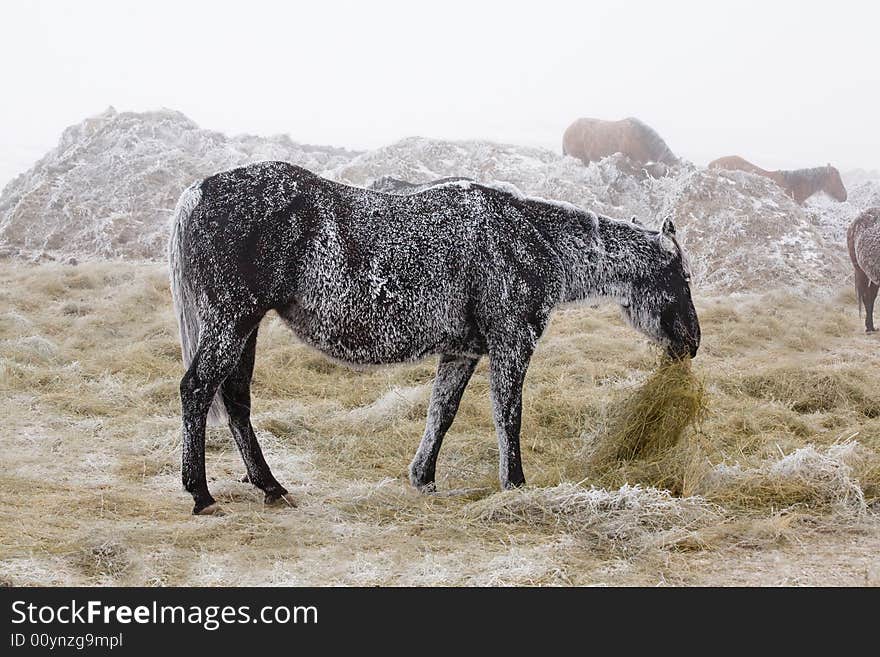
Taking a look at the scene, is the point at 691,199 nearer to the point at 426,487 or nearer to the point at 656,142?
the point at 656,142

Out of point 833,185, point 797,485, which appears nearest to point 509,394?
point 797,485

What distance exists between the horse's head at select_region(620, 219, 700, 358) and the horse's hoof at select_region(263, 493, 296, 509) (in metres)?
2.39

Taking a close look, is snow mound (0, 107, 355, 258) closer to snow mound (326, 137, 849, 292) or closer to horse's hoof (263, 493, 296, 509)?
snow mound (326, 137, 849, 292)

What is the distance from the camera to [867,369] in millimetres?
8086

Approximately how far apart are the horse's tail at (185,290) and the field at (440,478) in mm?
594

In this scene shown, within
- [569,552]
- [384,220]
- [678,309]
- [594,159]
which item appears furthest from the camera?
[594,159]

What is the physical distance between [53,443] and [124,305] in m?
5.30

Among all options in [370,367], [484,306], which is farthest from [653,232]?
[370,367]

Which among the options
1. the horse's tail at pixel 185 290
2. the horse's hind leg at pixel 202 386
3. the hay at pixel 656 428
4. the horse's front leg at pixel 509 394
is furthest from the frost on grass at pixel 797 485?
the horse's tail at pixel 185 290

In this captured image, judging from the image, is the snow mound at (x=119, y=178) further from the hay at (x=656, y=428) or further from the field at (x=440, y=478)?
the hay at (x=656, y=428)

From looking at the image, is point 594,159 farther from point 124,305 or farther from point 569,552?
point 569,552

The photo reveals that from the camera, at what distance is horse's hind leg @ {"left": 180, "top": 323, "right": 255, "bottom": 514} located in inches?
173

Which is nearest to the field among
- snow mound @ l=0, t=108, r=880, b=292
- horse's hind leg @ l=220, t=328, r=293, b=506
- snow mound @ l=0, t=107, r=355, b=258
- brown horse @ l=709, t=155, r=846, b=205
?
horse's hind leg @ l=220, t=328, r=293, b=506

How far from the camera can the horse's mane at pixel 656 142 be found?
20.7m
